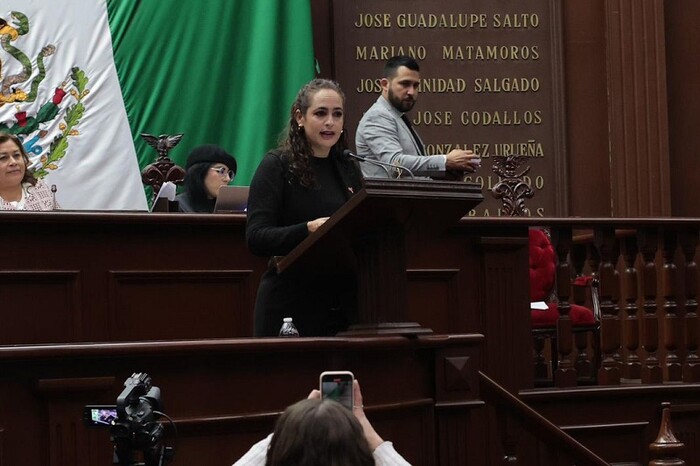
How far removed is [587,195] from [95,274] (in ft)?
14.0

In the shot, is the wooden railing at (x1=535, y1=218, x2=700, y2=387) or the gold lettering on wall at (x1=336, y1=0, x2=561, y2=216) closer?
the wooden railing at (x1=535, y1=218, x2=700, y2=387)

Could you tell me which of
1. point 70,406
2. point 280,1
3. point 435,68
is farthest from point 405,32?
point 70,406

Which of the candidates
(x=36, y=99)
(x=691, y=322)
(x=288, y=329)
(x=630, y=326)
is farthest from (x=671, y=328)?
(x=36, y=99)

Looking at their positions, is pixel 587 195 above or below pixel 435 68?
below

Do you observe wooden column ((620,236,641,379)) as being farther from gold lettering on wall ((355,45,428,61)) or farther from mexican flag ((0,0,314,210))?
gold lettering on wall ((355,45,428,61))

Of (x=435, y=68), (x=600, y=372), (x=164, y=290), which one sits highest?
(x=435, y=68)

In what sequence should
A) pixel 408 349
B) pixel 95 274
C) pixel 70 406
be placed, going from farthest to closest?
pixel 95 274 < pixel 408 349 < pixel 70 406

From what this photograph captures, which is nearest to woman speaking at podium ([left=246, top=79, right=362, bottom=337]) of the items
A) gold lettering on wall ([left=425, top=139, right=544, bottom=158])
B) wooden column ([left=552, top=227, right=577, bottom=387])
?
wooden column ([left=552, top=227, right=577, bottom=387])

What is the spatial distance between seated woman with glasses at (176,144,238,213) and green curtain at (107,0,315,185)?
1315 millimetres

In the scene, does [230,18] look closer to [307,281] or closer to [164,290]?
[164,290]

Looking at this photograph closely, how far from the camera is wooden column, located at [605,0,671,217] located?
830cm

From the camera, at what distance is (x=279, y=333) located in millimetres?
4039

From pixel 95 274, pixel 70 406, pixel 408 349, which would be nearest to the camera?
pixel 70 406

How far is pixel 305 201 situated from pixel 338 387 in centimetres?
158
